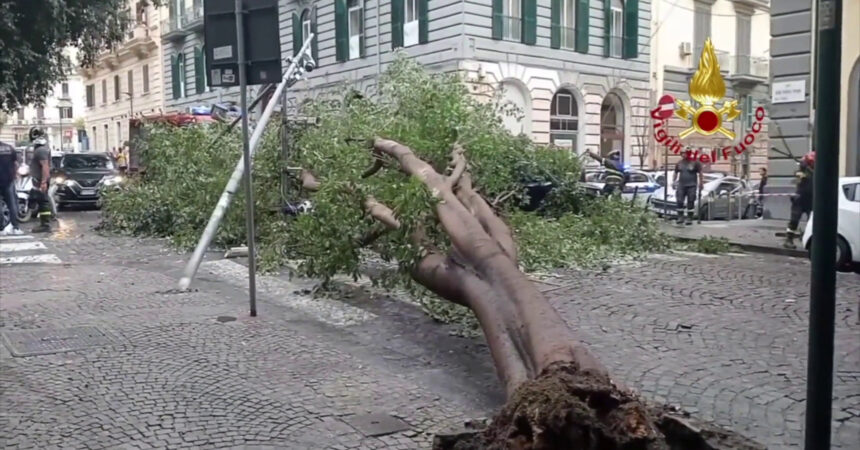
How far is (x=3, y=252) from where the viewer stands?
13195 millimetres

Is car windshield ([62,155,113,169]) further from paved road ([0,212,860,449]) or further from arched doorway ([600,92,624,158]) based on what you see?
arched doorway ([600,92,624,158])

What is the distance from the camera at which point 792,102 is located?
18344mm

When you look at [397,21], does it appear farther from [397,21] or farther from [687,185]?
[687,185]

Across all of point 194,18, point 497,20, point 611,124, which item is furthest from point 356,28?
point 194,18

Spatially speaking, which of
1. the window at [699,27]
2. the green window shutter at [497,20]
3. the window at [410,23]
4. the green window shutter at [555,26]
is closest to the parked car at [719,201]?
the green window shutter at [497,20]

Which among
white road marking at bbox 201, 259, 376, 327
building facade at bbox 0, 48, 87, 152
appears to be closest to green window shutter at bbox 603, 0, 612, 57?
white road marking at bbox 201, 259, 376, 327

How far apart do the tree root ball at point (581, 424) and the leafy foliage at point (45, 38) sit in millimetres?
18208

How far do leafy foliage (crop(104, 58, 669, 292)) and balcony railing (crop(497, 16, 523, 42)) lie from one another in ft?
49.7

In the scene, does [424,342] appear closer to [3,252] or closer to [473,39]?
[3,252]

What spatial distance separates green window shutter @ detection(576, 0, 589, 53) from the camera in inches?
1240

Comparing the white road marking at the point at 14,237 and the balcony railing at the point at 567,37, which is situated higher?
the balcony railing at the point at 567,37

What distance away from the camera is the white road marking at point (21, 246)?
13.6 meters

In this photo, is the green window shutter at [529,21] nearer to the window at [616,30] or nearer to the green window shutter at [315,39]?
the window at [616,30]

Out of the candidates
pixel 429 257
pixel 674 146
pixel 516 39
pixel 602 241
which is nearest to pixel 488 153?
pixel 429 257
